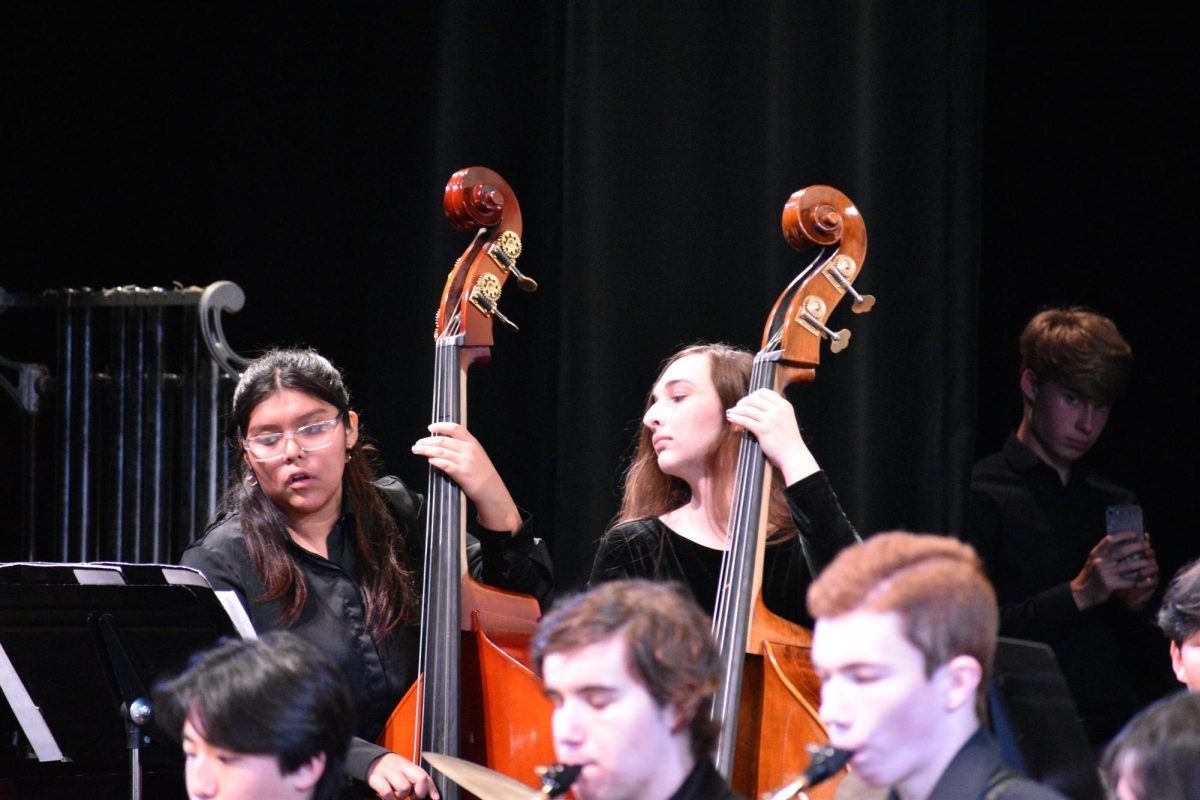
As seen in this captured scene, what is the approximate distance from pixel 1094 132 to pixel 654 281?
98 centimetres

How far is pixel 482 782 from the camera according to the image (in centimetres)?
220

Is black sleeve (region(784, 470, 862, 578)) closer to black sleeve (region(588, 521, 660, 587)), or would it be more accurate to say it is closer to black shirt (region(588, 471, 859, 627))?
black shirt (region(588, 471, 859, 627))

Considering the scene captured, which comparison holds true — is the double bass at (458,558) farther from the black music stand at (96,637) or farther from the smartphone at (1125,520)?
the smartphone at (1125,520)

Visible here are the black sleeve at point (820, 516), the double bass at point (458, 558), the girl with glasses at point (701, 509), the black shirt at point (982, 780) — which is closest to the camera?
the black shirt at point (982, 780)

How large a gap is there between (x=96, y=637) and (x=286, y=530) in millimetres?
490

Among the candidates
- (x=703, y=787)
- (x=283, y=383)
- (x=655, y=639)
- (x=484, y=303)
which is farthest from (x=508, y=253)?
(x=703, y=787)

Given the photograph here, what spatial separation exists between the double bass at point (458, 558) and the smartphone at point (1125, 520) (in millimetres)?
1144

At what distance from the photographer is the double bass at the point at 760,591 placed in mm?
2420

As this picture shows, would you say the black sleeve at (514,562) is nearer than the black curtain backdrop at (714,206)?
Yes

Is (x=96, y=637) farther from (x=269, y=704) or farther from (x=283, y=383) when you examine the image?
(x=283, y=383)

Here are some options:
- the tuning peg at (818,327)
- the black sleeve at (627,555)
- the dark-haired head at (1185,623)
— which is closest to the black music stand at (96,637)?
the black sleeve at (627,555)

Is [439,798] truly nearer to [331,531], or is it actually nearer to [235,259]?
[331,531]

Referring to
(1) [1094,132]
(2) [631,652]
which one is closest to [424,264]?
(1) [1094,132]

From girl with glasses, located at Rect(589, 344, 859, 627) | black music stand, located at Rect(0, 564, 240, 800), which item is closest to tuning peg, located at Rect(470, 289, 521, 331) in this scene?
girl with glasses, located at Rect(589, 344, 859, 627)
